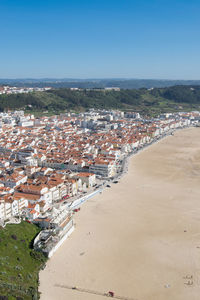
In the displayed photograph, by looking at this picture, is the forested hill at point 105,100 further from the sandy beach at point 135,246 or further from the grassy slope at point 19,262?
the grassy slope at point 19,262

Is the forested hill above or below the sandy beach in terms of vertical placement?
above

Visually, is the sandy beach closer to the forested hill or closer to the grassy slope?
the grassy slope

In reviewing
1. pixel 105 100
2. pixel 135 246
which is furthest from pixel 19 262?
pixel 105 100

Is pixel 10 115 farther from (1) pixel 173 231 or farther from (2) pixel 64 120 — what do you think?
(1) pixel 173 231

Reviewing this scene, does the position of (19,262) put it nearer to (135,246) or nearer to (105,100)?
(135,246)

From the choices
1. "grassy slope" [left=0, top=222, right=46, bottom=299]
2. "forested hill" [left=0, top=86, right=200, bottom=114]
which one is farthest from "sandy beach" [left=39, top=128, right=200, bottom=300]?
"forested hill" [left=0, top=86, right=200, bottom=114]

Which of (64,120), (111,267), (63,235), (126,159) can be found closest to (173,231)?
(111,267)
